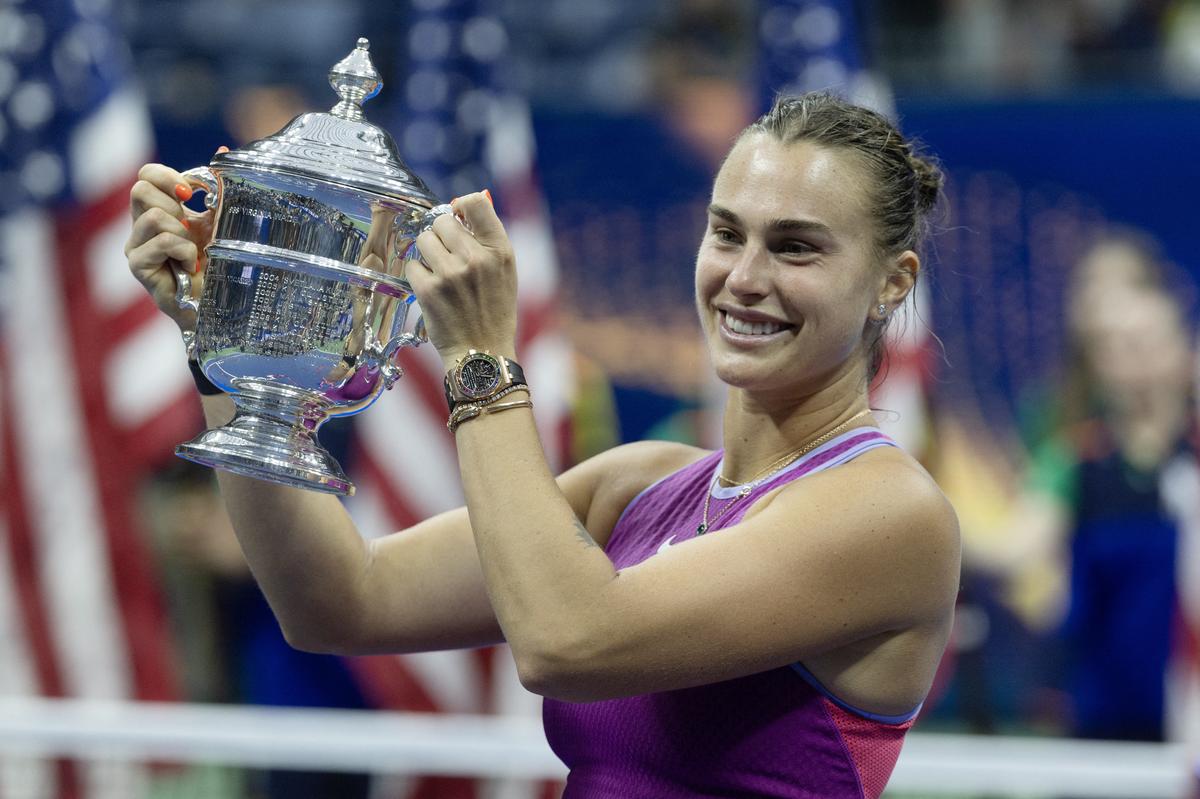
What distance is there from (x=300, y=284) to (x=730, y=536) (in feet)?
1.60

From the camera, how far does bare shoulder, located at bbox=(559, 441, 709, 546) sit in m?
1.83

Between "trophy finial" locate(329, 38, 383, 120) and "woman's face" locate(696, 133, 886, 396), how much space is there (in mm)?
393

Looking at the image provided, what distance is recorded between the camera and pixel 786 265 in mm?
1534

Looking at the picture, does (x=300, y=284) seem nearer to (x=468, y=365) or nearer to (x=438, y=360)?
(x=468, y=365)

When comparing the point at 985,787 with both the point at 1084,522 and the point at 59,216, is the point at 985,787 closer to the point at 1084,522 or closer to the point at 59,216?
the point at 1084,522

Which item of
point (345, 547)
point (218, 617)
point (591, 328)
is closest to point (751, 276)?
point (345, 547)

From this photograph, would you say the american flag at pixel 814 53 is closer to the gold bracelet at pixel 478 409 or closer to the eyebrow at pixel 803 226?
the eyebrow at pixel 803 226

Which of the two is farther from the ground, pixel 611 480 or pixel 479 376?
pixel 479 376

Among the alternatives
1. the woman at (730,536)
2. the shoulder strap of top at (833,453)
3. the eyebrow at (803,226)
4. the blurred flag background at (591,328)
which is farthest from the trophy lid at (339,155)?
the blurred flag background at (591,328)

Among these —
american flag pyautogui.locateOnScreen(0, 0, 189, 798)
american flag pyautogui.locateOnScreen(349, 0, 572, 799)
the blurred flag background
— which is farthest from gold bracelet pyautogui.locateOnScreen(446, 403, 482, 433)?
american flag pyautogui.locateOnScreen(0, 0, 189, 798)

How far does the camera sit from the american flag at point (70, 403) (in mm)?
4184

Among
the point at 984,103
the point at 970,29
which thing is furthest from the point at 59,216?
the point at 970,29

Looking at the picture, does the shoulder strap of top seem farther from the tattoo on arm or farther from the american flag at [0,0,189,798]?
A: the american flag at [0,0,189,798]

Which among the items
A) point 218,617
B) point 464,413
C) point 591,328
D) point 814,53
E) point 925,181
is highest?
point 925,181
